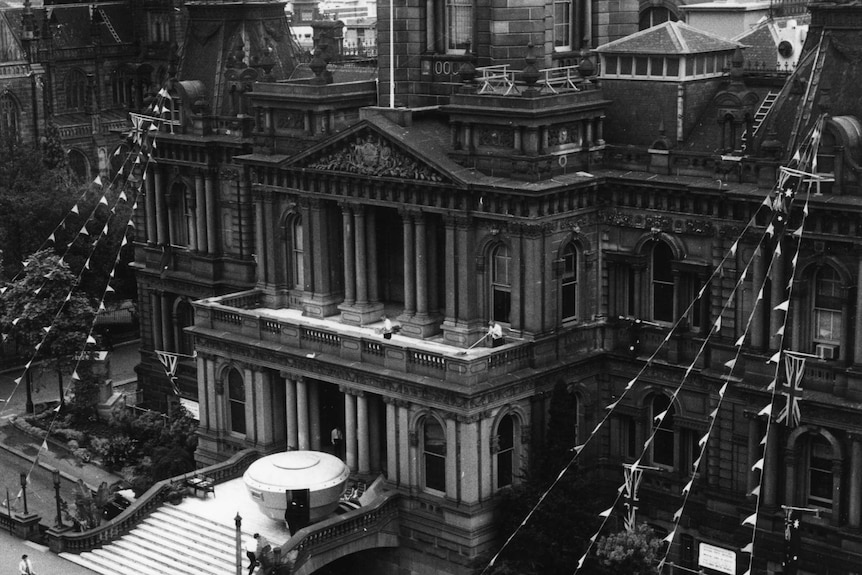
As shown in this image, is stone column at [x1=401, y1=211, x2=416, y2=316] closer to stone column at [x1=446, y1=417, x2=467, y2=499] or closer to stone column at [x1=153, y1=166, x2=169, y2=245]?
stone column at [x1=446, y1=417, x2=467, y2=499]

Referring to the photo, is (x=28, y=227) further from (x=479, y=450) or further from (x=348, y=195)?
(x=479, y=450)

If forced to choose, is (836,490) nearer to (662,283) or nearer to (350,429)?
(662,283)

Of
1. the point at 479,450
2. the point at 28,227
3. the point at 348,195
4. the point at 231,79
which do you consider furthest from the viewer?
the point at 28,227

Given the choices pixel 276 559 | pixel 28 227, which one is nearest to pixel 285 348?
pixel 276 559

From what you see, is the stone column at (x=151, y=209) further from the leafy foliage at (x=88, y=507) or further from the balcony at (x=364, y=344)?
the leafy foliage at (x=88, y=507)

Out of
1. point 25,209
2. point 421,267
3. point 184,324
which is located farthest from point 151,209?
point 421,267

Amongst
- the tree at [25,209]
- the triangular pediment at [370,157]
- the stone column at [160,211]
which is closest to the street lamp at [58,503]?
the triangular pediment at [370,157]
